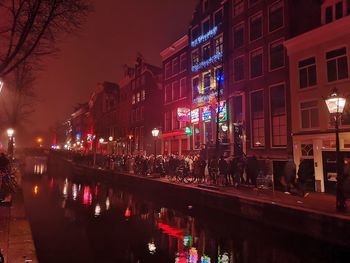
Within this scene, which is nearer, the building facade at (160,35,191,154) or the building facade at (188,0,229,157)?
the building facade at (188,0,229,157)

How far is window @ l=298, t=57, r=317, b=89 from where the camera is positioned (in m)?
20.5

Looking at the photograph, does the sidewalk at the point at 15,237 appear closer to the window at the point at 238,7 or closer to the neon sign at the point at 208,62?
the neon sign at the point at 208,62

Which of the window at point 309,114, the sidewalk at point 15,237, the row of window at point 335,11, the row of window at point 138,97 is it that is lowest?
the sidewalk at point 15,237

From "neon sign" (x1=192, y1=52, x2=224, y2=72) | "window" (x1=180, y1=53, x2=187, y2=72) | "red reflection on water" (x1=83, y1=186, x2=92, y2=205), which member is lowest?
"red reflection on water" (x1=83, y1=186, x2=92, y2=205)

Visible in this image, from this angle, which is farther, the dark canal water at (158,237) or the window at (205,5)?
the window at (205,5)

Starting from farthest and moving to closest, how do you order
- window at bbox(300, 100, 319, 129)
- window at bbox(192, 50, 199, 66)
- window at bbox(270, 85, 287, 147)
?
window at bbox(192, 50, 199, 66) < window at bbox(270, 85, 287, 147) < window at bbox(300, 100, 319, 129)

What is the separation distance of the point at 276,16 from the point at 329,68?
23.8 feet

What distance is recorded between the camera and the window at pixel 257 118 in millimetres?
25420

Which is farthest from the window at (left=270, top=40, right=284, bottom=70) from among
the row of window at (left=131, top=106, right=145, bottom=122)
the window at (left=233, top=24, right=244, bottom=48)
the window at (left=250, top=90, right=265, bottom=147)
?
the row of window at (left=131, top=106, right=145, bottom=122)

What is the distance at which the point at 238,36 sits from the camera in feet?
95.1

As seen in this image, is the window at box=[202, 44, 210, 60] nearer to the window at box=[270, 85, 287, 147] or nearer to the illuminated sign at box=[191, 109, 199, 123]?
the illuminated sign at box=[191, 109, 199, 123]

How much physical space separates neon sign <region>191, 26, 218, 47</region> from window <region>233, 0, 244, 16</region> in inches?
97.3

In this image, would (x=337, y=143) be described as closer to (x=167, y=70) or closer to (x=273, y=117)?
(x=273, y=117)

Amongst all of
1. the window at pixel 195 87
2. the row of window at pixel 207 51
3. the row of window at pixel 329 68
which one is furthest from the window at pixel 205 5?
the row of window at pixel 329 68
